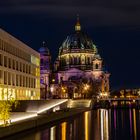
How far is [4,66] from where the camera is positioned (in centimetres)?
8844

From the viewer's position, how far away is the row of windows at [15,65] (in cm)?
8790

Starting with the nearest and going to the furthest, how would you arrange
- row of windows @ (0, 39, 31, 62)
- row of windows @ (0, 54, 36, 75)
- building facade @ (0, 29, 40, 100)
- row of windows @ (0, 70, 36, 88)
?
building facade @ (0, 29, 40, 100) → row of windows @ (0, 54, 36, 75) → row of windows @ (0, 70, 36, 88) → row of windows @ (0, 39, 31, 62)

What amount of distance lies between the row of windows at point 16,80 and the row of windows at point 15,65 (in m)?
1.58

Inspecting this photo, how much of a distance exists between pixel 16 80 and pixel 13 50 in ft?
21.4

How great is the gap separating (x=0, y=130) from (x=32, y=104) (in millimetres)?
38819

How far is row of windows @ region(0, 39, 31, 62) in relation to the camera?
88.2m

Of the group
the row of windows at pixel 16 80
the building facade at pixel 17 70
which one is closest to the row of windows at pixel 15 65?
the building facade at pixel 17 70

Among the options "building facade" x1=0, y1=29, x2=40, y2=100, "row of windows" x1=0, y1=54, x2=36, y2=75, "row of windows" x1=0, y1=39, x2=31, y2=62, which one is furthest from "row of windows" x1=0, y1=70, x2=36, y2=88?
"row of windows" x1=0, y1=39, x2=31, y2=62

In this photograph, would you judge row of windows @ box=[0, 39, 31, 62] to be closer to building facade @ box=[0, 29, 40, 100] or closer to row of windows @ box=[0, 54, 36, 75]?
building facade @ box=[0, 29, 40, 100]

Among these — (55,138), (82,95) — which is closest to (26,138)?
(55,138)

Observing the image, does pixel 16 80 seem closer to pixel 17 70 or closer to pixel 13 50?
pixel 17 70

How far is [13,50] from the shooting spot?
96.2m

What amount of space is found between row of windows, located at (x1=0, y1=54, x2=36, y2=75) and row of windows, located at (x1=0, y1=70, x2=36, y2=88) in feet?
5.19

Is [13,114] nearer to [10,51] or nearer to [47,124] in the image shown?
[47,124]
